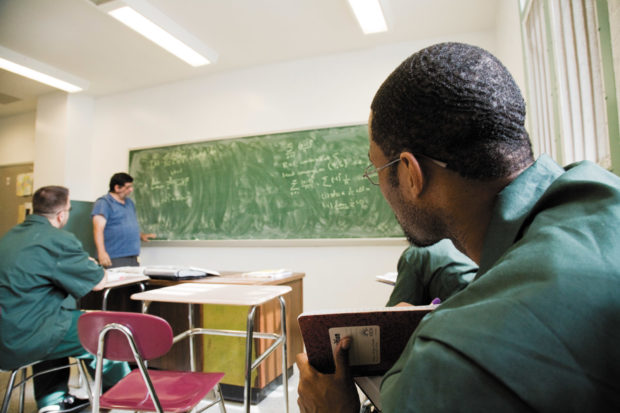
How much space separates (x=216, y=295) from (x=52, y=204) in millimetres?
1248

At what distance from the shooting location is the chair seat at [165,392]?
1.31 m

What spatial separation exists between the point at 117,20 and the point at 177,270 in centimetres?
214

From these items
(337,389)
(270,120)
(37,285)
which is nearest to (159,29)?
(270,120)

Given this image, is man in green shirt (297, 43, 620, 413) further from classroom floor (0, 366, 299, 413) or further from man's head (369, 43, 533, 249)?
classroom floor (0, 366, 299, 413)

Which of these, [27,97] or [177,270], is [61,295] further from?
[27,97]

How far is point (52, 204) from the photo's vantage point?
6.83 ft

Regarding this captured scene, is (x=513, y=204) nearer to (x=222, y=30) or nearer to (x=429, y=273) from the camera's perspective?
(x=429, y=273)

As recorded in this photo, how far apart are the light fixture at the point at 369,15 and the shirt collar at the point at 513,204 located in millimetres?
2530

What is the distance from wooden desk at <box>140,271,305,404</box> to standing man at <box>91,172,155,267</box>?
1.32 m

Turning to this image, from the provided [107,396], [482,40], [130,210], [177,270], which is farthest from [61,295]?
[482,40]

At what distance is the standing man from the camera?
3465 mm

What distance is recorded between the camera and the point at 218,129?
12.9 feet

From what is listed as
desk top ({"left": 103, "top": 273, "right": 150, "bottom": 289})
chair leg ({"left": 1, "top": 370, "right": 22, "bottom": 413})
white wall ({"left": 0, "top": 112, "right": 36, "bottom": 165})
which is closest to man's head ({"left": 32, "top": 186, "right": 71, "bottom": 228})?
desk top ({"left": 103, "top": 273, "right": 150, "bottom": 289})

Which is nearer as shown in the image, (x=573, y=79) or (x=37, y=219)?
(x=573, y=79)
